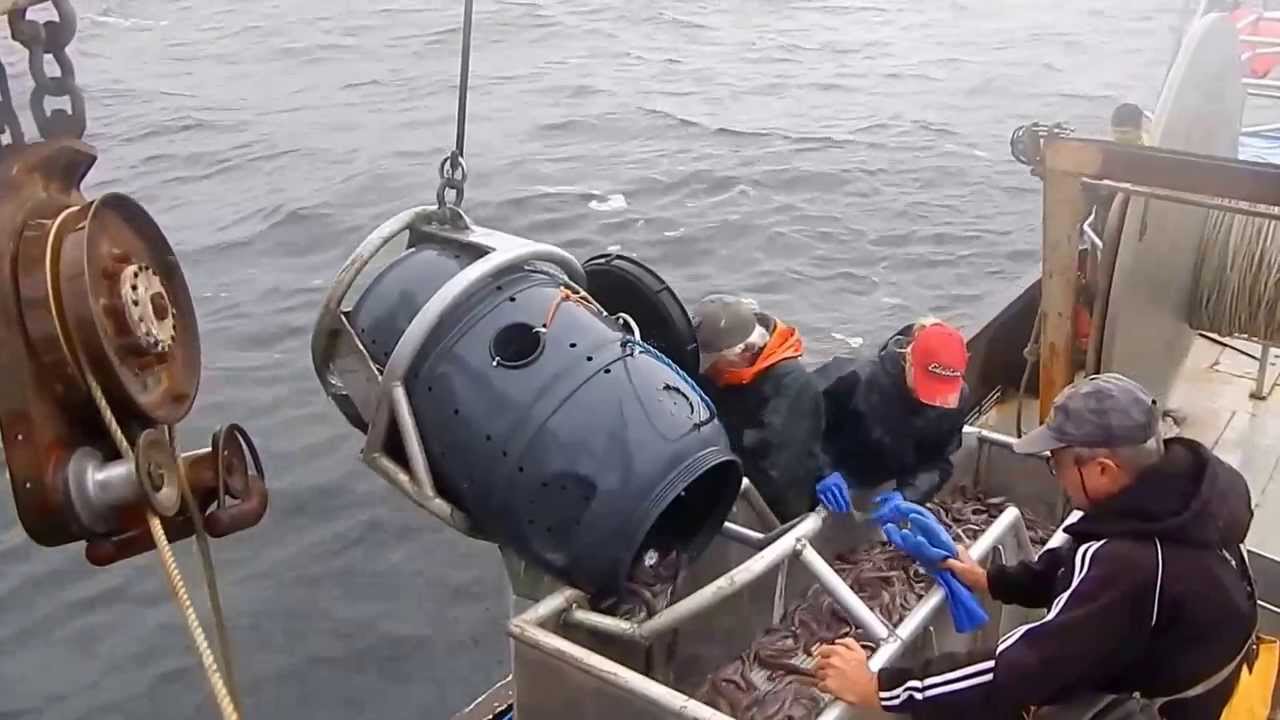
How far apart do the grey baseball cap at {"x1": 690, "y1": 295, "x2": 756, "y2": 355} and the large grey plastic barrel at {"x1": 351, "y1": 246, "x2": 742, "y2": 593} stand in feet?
2.57

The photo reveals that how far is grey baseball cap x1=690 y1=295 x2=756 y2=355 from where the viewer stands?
3621 millimetres

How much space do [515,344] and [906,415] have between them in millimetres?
1505

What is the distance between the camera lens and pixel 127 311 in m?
2.17

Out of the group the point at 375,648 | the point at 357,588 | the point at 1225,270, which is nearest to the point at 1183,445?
the point at 1225,270

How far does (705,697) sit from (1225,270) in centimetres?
291

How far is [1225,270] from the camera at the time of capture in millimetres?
4777

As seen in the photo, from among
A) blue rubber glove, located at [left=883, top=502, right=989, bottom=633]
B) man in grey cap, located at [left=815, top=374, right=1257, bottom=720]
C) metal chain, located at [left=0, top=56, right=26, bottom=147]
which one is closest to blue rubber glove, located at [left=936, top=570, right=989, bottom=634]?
blue rubber glove, located at [left=883, top=502, right=989, bottom=633]

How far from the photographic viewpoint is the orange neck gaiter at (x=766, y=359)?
3.63 m

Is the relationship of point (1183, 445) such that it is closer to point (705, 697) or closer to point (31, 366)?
point (705, 697)

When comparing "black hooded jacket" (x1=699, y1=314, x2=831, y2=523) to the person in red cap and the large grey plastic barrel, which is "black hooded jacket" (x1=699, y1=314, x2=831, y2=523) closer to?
the person in red cap

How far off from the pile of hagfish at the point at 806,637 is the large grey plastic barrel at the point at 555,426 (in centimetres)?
59

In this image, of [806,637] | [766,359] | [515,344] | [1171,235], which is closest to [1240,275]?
[1171,235]

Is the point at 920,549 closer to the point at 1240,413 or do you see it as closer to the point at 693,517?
the point at 693,517

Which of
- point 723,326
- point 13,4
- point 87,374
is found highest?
point 13,4
